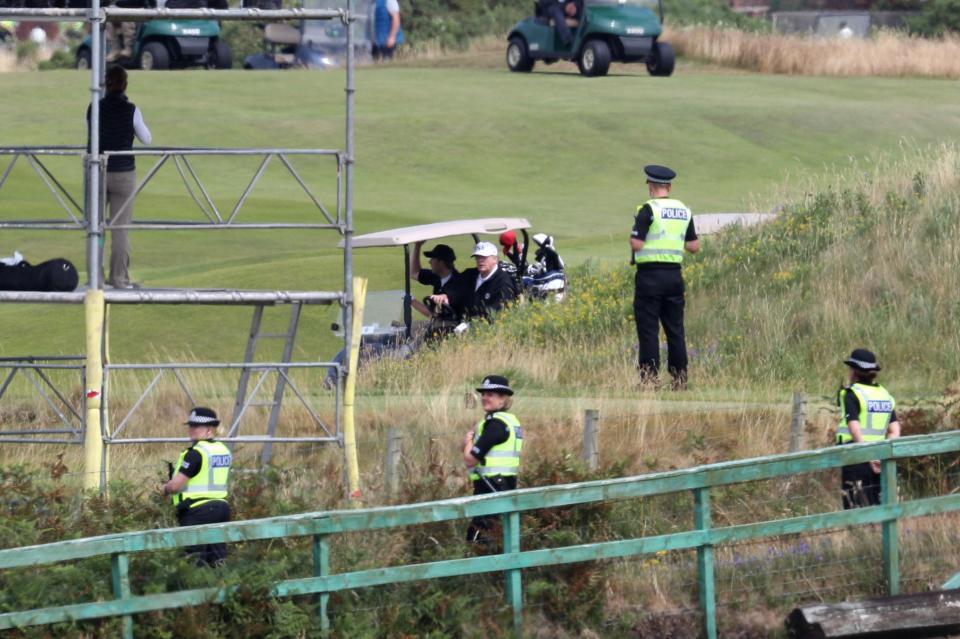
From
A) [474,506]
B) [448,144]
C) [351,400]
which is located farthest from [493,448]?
[448,144]

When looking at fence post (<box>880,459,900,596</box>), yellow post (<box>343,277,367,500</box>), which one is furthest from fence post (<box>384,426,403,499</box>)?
fence post (<box>880,459,900,596</box>)

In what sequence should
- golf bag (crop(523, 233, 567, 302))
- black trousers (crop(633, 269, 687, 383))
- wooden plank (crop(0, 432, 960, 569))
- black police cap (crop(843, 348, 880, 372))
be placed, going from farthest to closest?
golf bag (crop(523, 233, 567, 302))
black trousers (crop(633, 269, 687, 383))
black police cap (crop(843, 348, 880, 372))
wooden plank (crop(0, 432, 960, 569))

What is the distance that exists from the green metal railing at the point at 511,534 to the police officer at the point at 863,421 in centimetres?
71

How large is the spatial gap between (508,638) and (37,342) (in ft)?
42.8

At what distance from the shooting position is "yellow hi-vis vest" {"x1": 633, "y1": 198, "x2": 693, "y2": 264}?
15.2m

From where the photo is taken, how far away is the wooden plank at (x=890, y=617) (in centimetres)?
1022

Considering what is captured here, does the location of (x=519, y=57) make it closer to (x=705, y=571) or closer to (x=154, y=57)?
(x=154, y=57)

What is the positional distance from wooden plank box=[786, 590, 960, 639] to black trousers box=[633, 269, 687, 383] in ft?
18.3

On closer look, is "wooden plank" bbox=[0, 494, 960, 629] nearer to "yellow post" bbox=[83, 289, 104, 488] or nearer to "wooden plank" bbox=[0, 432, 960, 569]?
"wooden plank" bbox=[0, 432, 960, 569]

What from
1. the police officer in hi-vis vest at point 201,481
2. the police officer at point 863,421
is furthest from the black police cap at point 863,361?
the police officer in hi-vis vest at point 201,481

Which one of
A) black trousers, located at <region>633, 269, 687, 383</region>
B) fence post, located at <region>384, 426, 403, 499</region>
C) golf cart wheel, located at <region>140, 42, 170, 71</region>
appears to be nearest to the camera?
fence post, located at <region>384, 426, 403, 499</region>

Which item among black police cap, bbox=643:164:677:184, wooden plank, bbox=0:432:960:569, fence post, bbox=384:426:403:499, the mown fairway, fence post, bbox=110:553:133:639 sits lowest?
the mown fairway

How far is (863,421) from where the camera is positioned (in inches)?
451

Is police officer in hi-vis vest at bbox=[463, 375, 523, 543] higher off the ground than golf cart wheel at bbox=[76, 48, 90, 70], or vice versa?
police officer in hi-vis vest at bbox=[463, 375, 523, 543]
